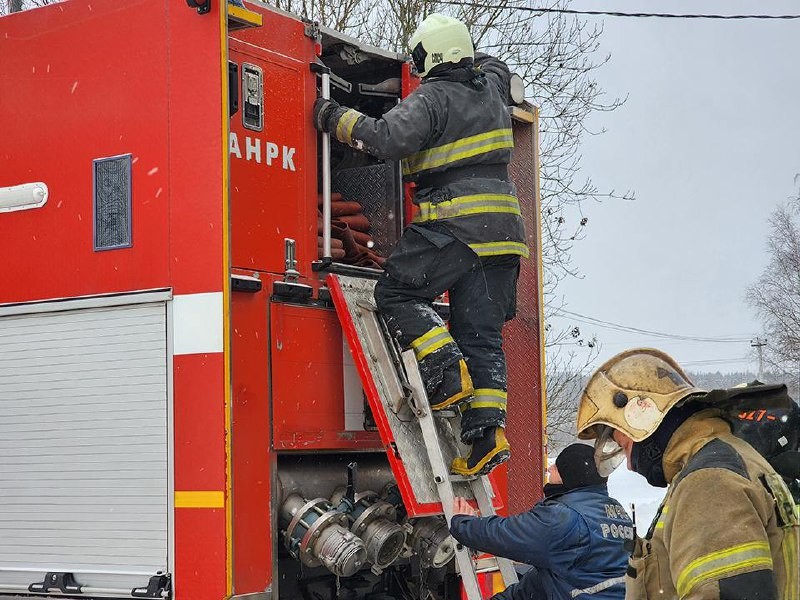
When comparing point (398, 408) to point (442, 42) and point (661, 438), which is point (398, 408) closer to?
point (442, 42)

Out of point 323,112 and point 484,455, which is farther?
point 323,112

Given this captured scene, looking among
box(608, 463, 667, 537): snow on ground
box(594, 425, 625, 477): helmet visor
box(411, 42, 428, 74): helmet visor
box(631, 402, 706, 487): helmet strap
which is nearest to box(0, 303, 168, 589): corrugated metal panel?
box(411, 42, 428, 74): helmet visor

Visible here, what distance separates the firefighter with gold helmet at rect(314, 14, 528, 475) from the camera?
4.44 metres

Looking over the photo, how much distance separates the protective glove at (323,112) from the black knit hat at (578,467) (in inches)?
66.2

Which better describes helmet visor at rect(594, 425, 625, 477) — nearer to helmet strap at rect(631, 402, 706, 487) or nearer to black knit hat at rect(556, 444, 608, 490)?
helmet strap at rect(631, 402, 706, 487)

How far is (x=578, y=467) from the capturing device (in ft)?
12.8

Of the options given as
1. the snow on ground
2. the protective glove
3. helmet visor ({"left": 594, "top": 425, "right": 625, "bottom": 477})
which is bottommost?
the snow on ground

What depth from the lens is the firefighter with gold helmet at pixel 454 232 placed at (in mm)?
4441

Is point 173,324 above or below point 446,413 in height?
above

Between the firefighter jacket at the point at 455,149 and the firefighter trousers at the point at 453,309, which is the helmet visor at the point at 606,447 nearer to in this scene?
the firefighter trousers at the point at 453,309

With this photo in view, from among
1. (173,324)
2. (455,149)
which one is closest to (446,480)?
(173,324)

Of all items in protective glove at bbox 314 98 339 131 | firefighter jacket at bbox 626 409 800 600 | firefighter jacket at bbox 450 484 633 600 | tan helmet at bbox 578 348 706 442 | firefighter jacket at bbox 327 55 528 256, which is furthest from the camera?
protective glove at bbox 314 98 339 131

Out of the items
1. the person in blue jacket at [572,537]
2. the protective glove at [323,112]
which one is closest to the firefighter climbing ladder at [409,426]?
the person in blue jacket at [572,537]

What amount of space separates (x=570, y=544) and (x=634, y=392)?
49.7 inches
